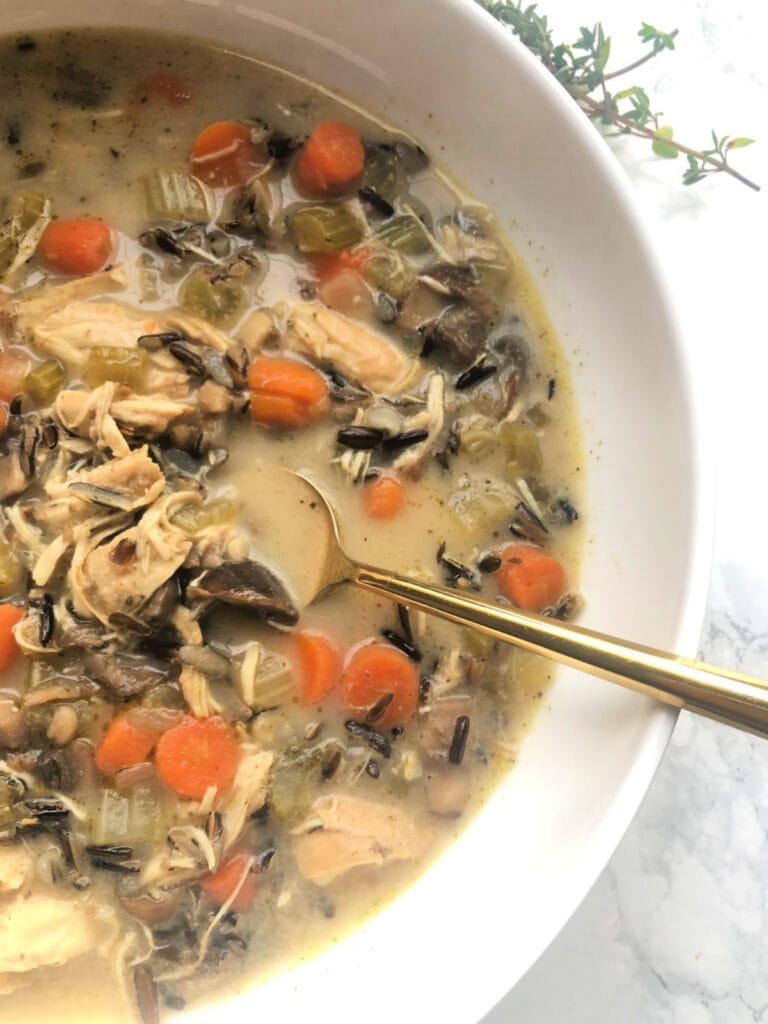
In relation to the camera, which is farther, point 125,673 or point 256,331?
point 256,331

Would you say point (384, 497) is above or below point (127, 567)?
above

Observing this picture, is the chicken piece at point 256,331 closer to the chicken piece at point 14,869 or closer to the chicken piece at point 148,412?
the chicken piece at point 148,412

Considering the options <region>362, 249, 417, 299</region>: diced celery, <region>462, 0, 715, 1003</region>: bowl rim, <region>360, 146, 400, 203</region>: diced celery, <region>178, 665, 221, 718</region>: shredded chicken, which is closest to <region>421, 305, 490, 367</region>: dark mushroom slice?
<region>362, 249, 417, 299</region>: diced celery

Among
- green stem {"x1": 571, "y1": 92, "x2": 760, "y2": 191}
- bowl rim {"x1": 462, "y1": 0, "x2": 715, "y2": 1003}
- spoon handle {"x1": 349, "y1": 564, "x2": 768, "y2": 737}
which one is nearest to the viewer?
spoon handle {"x1": 349, "y1": 564, "x2": 768, "y2": 737}

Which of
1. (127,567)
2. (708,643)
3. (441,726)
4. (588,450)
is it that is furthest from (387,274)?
(708,643)

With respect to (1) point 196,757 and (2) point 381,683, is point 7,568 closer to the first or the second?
(1) point 196,757

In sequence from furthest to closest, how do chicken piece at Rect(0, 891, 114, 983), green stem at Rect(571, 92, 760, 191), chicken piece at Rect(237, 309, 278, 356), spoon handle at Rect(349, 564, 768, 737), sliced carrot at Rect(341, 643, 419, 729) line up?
1. green stem at Rect(571, 92, 760, 191)
2. chicken piece at Rect(237, 309, 278, 356)
3. sliced carrot at Rect(341, 643, 419, 729)
4. chicken piece at Rect(0, 891, 114, 983)
5. spoon handle at Rect(349, 564, 768, 737)

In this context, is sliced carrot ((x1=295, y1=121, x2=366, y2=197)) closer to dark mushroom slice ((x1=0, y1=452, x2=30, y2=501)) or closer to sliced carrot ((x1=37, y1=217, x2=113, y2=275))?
sliced carrot ((x1=37, y1=217, x2=113, y2=275))
